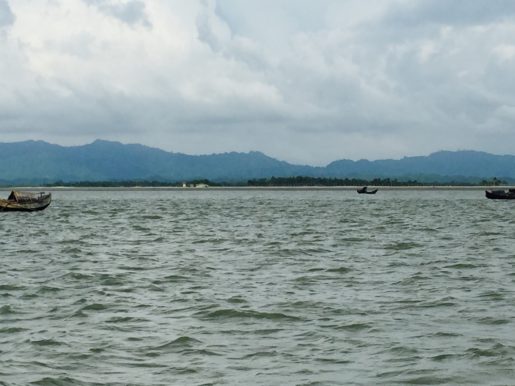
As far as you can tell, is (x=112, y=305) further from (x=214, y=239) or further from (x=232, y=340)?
(x=214, y=239)

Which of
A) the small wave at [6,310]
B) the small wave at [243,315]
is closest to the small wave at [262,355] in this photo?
the small wave at [243,315]

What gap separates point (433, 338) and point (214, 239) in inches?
1269

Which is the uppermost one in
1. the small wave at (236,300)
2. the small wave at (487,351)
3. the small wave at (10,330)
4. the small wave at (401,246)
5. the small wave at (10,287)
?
the small wave at (487,351)

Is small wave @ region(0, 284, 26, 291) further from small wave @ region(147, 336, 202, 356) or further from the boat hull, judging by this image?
the boat hull

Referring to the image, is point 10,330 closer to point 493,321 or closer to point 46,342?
point 46,342

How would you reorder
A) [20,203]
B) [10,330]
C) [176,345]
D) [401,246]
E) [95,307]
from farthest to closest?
[20,203], [401,246], [95,307], [10,330], [176,345]

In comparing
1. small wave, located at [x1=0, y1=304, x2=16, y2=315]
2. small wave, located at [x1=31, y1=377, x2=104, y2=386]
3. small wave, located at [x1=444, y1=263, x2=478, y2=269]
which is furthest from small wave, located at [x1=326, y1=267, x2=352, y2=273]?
small wave, located at [x1=31, y1=377, x2=104, y2=386]

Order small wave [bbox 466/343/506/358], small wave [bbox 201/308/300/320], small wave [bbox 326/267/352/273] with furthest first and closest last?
small wave [bbox 326/267/352/273] → small wave [bbox 201/308/300/320] → small wave [bbox 466/343/506/358]

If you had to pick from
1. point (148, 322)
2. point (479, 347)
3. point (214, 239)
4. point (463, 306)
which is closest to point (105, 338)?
point (148, 322)

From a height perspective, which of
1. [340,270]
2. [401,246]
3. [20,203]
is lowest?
[401,246]

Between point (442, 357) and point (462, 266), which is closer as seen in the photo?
point (442, 357)

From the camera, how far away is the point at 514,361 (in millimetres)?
14305

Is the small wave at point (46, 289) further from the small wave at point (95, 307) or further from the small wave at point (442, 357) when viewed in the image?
the small wave at point (442, 357)

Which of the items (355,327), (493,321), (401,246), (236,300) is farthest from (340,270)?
(401,246)
